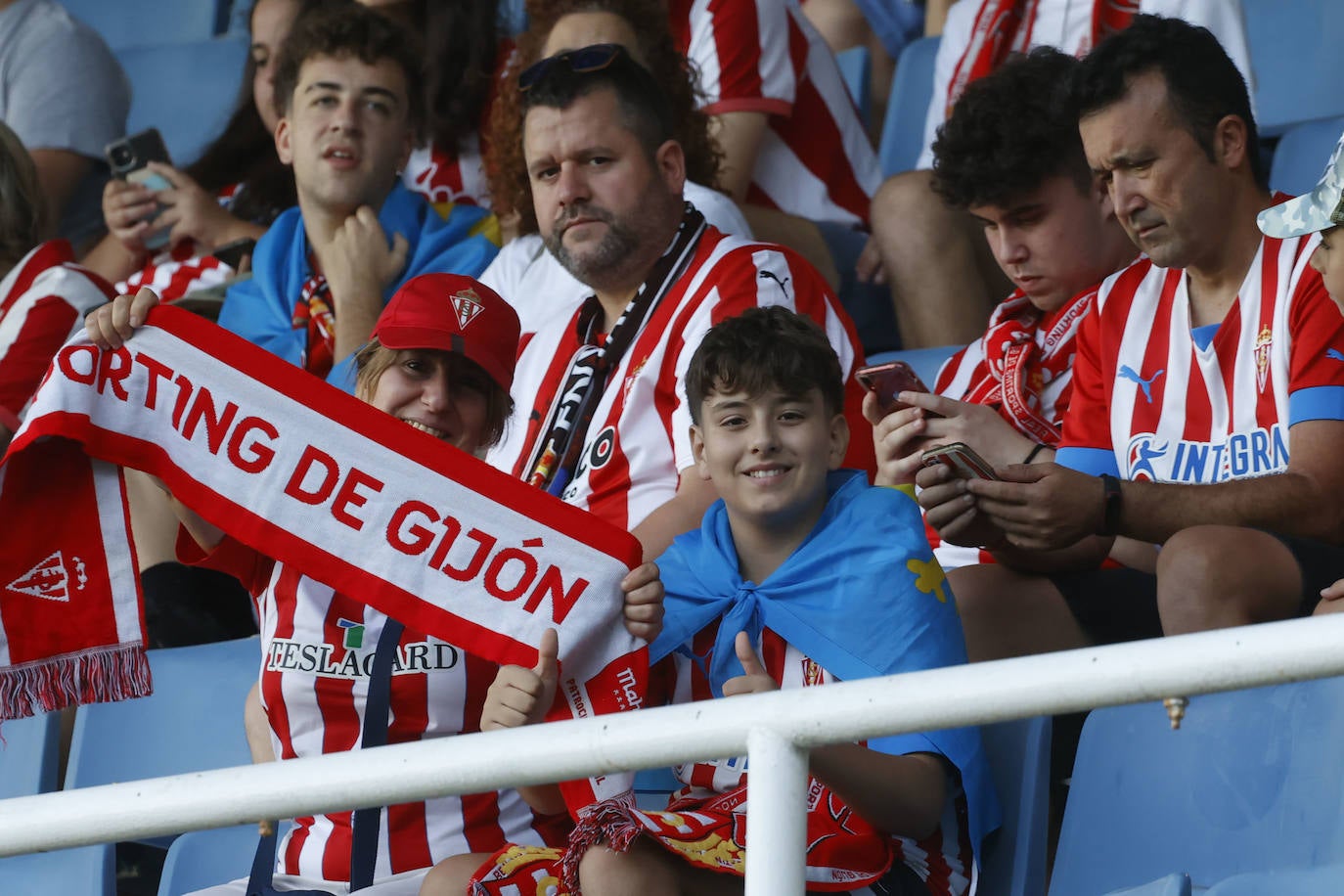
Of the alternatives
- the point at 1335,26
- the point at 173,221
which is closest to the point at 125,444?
the point at 173,221

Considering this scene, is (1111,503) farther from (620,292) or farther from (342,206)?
(342,206)

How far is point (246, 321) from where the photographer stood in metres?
3.49

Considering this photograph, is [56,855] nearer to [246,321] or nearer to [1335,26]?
[246,321]

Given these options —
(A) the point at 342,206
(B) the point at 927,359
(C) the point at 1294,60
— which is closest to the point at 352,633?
(B) the point at 927,359

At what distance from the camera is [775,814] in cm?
115

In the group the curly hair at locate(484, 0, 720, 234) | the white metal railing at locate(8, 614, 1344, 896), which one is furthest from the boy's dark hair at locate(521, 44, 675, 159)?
the white metal railing at locate(8, 614, 1344, 896)

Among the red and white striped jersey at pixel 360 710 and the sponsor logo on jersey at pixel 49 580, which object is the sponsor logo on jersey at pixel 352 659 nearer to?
the red and white striped jersey at pixel 360 710

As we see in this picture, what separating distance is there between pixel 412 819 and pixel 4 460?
622 millimetres

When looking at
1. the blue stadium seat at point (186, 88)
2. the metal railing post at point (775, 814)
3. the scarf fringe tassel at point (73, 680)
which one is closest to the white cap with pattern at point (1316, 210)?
the metal railing post at point (775, 814)

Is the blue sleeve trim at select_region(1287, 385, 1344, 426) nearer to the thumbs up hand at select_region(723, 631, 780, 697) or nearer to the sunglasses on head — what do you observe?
the thumbs up hand at select_region(723, 631, 780, 697)

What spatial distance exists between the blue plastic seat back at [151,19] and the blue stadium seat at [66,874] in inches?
136

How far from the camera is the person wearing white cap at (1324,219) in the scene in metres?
1.92

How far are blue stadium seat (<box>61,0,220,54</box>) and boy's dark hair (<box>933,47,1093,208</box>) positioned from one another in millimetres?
3254

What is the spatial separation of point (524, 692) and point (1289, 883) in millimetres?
821
